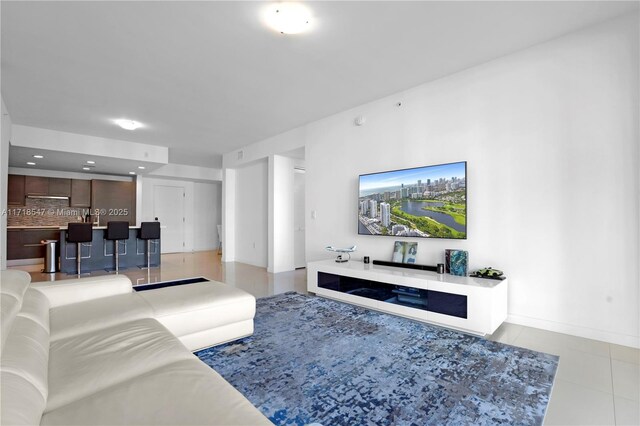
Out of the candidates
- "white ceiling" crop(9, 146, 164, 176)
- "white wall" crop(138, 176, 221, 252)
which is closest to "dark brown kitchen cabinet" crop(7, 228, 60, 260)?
"white ceiling" crop(9, 146, 164, 176)

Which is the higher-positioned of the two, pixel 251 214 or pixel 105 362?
pixel 251 214

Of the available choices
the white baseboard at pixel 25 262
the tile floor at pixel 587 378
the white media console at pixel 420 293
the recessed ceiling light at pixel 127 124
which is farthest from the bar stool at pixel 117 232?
the tile floor at pixel 587 378

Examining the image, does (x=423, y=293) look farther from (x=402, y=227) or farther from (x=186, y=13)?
(x=186, y=13)

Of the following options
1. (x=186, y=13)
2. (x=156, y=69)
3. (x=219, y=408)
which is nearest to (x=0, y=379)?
(x=219, y=408)

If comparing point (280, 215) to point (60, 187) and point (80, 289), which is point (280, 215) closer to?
point (80, 289)

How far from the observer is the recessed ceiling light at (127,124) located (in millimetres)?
4906

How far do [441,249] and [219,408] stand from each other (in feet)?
9.92

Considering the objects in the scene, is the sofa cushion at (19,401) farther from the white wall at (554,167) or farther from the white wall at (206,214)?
the white wall at (206,214)

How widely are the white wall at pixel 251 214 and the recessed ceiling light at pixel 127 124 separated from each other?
2.43 meters

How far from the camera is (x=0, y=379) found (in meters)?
0.90

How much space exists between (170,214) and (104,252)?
3.07m

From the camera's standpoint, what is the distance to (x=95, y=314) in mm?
1888

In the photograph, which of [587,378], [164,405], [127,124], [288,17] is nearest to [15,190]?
[127,124]

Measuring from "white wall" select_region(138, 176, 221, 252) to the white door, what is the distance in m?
0.11
